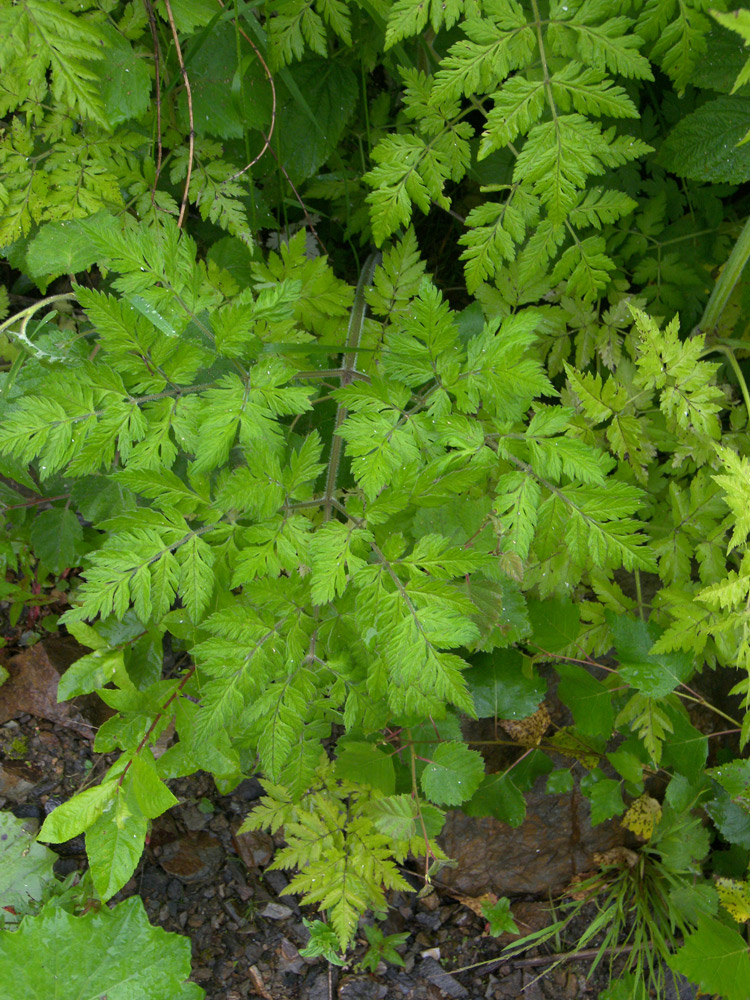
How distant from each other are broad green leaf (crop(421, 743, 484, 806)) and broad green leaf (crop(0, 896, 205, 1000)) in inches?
30.6

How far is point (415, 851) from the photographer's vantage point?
2021 mm

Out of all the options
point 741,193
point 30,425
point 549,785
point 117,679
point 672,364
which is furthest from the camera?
point 741,193

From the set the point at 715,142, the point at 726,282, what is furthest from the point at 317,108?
the point at 726,282

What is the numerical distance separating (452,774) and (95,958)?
3.46ft

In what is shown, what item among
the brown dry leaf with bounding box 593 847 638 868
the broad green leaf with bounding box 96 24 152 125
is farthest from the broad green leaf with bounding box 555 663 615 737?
the broad green leaf with bounding box 96 24 152 125

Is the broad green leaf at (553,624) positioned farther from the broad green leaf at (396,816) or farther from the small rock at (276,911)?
the small rock at (276,911)

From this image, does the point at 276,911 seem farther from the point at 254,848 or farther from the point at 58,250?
the point at 58,250

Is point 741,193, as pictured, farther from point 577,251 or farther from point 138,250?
point 138,250

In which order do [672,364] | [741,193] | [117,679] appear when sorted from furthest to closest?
[741,193]
[117,679]
[672,364]

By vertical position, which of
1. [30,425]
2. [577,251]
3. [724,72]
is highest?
[724,72]

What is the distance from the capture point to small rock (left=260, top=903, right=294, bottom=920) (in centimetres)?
243

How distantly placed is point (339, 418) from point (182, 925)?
1.80 metres

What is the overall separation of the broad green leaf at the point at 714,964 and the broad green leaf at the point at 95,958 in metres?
1.33

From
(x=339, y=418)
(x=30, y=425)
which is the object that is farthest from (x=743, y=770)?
(x=30, y=425)
